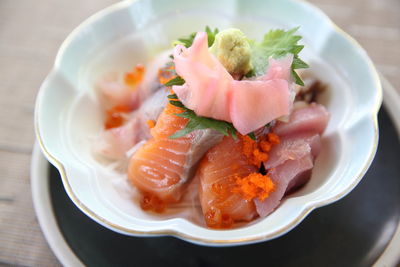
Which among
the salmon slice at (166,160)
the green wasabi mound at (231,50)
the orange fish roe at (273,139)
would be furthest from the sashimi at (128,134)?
the orange fish roe at (273,139)

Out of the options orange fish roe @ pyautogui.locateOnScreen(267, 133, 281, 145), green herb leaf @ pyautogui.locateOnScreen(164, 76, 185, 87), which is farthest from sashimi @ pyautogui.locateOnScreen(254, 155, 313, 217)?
green herb leaf @ pyautogui.locateOnScreen(164, 76, 185, 87)

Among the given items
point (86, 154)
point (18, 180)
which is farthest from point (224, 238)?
point (18, 180)

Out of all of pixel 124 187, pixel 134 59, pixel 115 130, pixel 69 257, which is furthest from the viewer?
pixel 134 59

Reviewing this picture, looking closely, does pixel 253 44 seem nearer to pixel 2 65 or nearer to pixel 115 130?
pixel 115 130

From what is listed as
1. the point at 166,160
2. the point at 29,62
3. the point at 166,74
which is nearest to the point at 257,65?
the point at 166,74

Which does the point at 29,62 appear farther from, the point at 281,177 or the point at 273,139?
the point at 281,177
